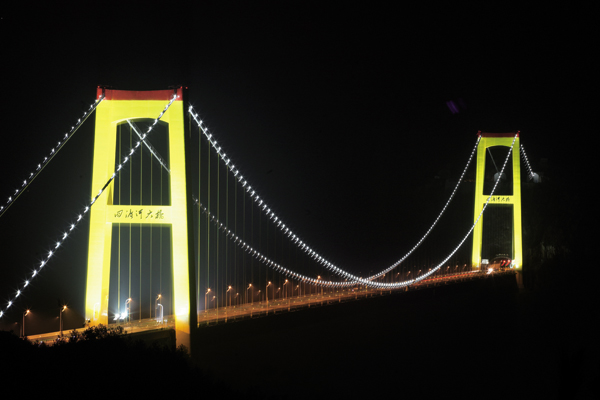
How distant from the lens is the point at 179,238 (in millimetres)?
10625

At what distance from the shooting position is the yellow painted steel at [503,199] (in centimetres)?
2484

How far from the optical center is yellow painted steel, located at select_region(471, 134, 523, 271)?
24.8 metres

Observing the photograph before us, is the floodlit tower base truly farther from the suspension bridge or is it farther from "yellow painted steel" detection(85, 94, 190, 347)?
"yellow painted steel" detection(85, 94, 190, 347)

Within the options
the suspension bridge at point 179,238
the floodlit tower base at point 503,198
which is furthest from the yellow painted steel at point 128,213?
the floodlit tower base at point 503,198

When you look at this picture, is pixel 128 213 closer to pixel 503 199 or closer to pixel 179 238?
pixel 179 238

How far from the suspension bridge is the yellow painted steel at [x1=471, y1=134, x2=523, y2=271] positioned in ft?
0.15

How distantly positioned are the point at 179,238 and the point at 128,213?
44.1 inches

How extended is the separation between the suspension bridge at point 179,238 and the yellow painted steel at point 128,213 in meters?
0.02

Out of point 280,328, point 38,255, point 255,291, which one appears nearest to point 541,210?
point 255,291

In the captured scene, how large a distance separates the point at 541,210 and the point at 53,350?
2699 cm

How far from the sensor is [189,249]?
10.6 meters

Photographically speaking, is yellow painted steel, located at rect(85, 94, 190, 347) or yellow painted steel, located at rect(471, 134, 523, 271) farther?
yellow painted steel, located at rect(471, 134, 523, 271)

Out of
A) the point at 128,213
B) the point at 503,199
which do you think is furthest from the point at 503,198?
the point at 128,213

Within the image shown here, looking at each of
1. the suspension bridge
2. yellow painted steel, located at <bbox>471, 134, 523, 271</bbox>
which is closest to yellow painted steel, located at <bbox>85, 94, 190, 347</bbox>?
the suspension bridge
